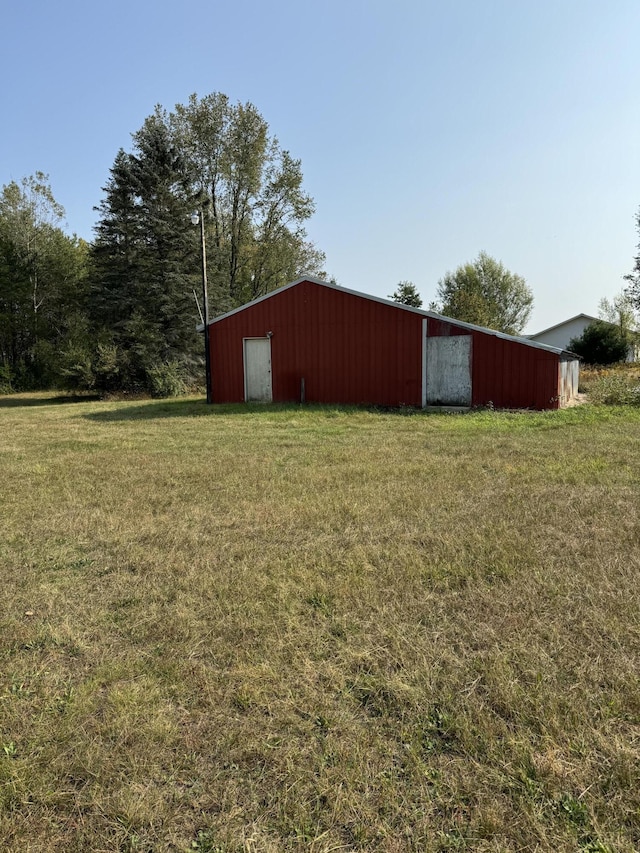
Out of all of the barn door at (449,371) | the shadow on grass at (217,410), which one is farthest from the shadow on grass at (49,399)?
the barn door at (449,371)

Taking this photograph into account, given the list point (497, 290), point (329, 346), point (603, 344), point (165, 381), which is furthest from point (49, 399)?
point (497, 290)

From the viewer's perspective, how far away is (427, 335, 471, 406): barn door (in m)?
12.7

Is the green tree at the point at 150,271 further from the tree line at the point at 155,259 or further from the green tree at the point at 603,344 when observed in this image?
the green tree at the point at 603,344

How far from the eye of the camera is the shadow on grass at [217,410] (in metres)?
12.9

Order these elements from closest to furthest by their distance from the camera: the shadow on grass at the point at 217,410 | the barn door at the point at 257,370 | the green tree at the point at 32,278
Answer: the shadow on grass at the point at 217,410
the barn door at the point at 257,370
the green tree at the point at 32,278

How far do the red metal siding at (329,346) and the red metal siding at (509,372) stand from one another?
1213 mm

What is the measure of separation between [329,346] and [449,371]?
3617 millimetres

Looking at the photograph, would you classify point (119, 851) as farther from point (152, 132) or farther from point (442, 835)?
point (152, 132)

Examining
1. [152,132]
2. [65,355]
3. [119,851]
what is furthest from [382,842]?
[152,132]

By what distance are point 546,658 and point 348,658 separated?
930 mm

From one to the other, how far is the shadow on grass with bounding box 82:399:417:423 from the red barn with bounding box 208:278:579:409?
847 mm

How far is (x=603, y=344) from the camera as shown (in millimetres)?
31828

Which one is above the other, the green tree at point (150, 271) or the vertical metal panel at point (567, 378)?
the green tree at point (150, 271)

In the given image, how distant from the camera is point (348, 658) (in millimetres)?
2332
